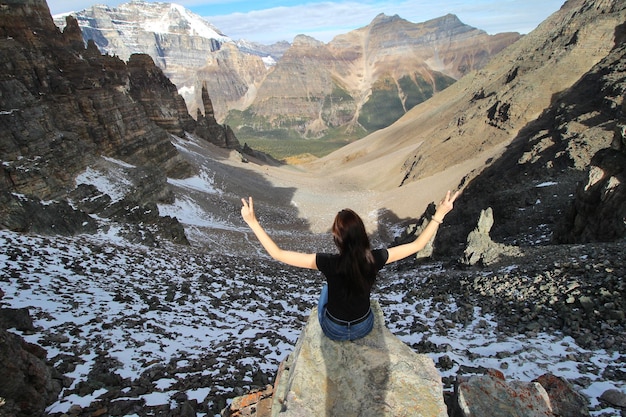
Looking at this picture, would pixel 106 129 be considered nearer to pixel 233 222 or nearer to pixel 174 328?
pixel 233 222

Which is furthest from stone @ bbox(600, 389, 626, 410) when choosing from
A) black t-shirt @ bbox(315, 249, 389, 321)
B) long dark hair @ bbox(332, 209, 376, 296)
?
long dark hair @ bbox(332, 209, 376, 296)

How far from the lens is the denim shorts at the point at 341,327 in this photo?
167 inches

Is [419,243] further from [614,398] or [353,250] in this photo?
[614,398]

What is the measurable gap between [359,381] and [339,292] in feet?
3.45

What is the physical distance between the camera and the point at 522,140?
122ft

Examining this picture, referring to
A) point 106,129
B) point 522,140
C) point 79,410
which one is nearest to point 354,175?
point 522,140

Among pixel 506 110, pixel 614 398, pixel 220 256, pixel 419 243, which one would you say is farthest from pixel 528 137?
pixel 419 243

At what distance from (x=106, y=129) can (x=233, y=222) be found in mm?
13804

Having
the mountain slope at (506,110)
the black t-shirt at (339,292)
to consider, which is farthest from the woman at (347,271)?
the mountain slope at (506,110)

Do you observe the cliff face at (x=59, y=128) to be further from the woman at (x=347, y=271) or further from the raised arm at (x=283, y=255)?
the woman at (x=347, y=271)

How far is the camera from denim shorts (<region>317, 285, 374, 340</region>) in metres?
4.25

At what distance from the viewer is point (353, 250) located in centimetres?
388

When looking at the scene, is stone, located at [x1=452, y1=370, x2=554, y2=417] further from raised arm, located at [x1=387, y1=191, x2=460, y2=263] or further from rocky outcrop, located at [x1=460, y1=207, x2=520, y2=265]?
rocky outcrop, located at [x1=460, y1=207, x2=520, y2=265]

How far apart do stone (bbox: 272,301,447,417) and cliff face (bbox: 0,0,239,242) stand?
1423 centimetres
